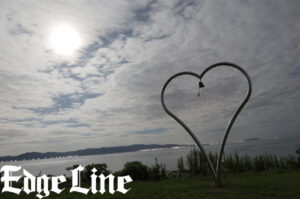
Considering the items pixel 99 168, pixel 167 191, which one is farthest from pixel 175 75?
pixel 99 168

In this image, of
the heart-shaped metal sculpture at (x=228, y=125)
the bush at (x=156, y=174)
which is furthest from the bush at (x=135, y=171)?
the heart-shaped metal sculpture at (x=228, y=125)

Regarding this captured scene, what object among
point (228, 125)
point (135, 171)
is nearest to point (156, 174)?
point (135, 171)

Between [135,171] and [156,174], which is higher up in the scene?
[135,171]

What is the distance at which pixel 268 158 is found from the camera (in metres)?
15.1

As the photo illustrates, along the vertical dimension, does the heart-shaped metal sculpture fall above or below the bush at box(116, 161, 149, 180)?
above

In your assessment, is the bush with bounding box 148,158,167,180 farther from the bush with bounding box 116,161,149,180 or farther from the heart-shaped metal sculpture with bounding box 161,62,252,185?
the heart-shaped metal sculpture with bounding box 161,62,252,185

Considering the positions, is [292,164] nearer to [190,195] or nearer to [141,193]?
[190,195]

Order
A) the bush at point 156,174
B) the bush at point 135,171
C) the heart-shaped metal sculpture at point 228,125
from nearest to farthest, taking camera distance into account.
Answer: the heart-shaped metal sculpture at point 228,125 → the bush at point 135,171 → the bush at point 156,174

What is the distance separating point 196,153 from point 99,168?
6547 millimetres

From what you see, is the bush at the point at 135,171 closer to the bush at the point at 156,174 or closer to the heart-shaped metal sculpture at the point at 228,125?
the bush at the point at 156,174

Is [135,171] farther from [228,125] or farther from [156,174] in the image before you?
[228,125]

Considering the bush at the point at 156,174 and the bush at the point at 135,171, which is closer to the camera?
the bush at the point at 135,171

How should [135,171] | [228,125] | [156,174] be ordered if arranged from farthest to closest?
1. [156,174]
2. [135,171]
3. [228,125]

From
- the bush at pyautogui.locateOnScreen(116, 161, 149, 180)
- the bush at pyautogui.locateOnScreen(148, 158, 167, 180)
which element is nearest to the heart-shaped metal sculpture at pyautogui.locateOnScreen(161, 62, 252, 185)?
the bush at pyautogui.locateOnScreen(116, 161, 149, 180)
